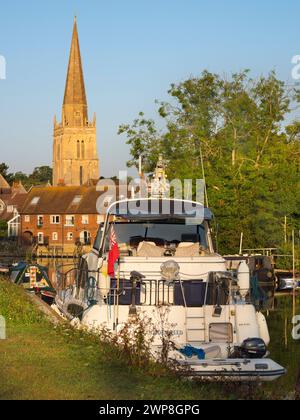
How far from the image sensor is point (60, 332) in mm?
15258

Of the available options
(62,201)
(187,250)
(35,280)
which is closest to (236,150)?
(35,280)

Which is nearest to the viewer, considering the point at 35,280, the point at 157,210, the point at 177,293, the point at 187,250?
the point at 177,293

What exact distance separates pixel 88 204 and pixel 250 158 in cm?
5284

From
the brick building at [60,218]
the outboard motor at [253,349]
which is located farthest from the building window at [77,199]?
the outboard motor at [253,349]

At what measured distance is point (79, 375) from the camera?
1152 cm

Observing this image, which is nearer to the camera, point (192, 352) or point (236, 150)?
point (192, 352)

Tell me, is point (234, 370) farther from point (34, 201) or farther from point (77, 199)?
point (34, 201)

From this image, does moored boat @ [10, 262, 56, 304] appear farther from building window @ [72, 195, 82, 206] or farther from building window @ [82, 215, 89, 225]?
building window @ [72, 195, 82, 206]

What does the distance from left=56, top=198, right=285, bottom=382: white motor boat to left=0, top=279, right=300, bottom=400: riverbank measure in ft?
5.93

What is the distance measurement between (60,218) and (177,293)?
97.2 meters

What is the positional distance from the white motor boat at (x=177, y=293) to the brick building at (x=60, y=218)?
90081 millimetres

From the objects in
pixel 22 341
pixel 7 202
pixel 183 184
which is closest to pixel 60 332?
pixel 22 341

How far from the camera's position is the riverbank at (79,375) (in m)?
10.5

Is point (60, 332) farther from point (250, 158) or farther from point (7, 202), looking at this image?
point (7, 202)
